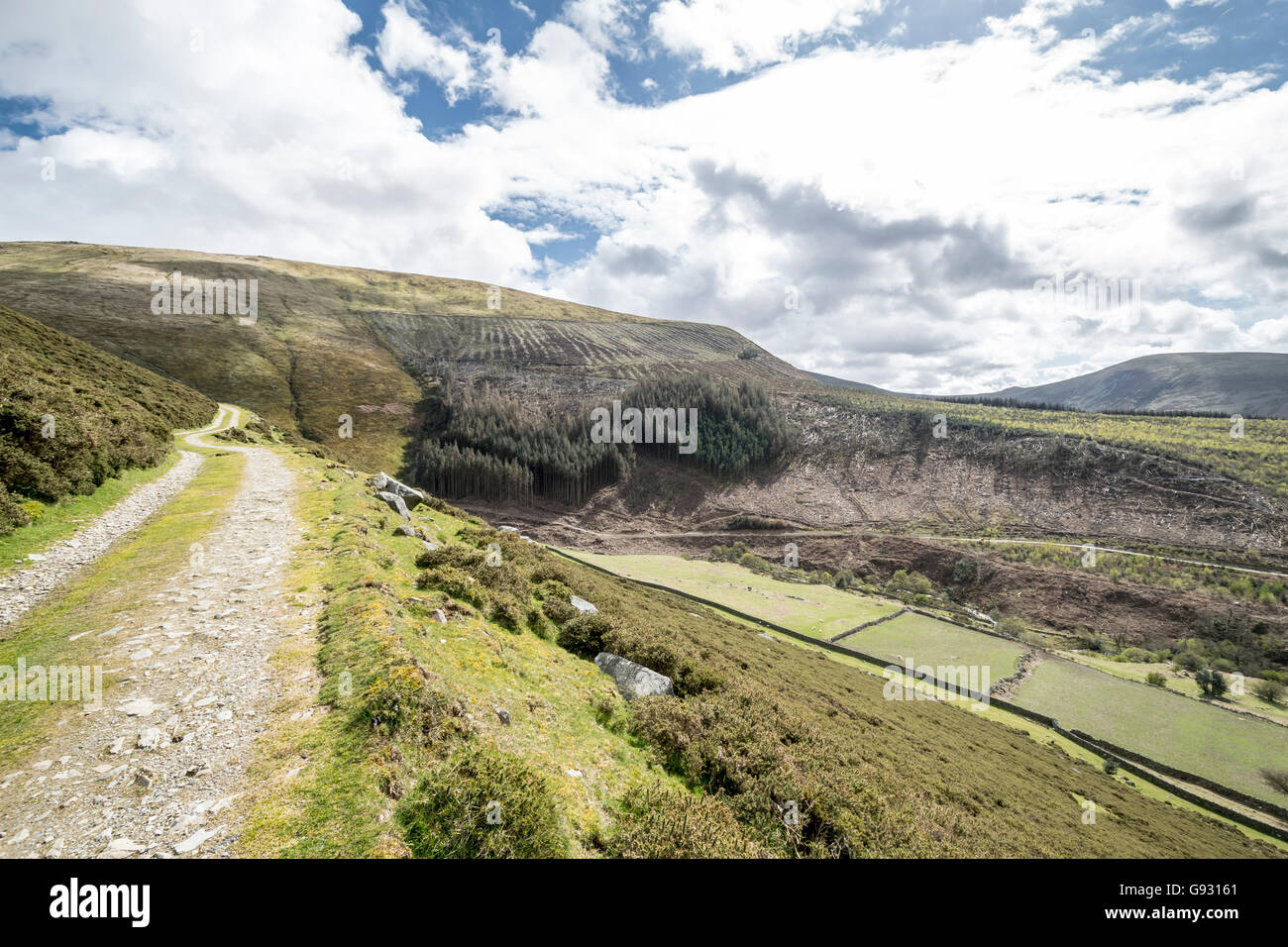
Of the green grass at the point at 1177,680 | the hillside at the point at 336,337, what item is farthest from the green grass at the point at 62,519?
the green grass at the point at 1177,680

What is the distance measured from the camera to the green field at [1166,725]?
28.6 metres

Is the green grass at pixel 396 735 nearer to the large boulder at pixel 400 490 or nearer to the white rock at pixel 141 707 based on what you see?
the white rock at pixel 141 707

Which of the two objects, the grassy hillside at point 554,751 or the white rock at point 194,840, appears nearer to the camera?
the white rock at point 194,840

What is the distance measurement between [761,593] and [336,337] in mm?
122657

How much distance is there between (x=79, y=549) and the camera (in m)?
13.0

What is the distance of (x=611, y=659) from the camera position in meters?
12.4

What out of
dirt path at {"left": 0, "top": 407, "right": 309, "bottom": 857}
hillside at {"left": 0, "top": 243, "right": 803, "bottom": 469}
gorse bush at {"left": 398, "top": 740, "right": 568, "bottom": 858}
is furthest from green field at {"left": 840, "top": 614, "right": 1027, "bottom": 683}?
hillside at {"left": 0, "top": 243, "right": 803, "bottom": 469}

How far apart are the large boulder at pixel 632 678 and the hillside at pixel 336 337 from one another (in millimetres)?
72384

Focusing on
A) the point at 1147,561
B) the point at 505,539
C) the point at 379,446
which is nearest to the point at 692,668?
the point at 505,539

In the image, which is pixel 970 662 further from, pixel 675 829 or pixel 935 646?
pixel 675 829

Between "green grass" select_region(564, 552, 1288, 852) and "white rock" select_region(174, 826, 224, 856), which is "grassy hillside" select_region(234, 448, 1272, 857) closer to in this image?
"white rock" select_region(174, 826, 224, 856)
